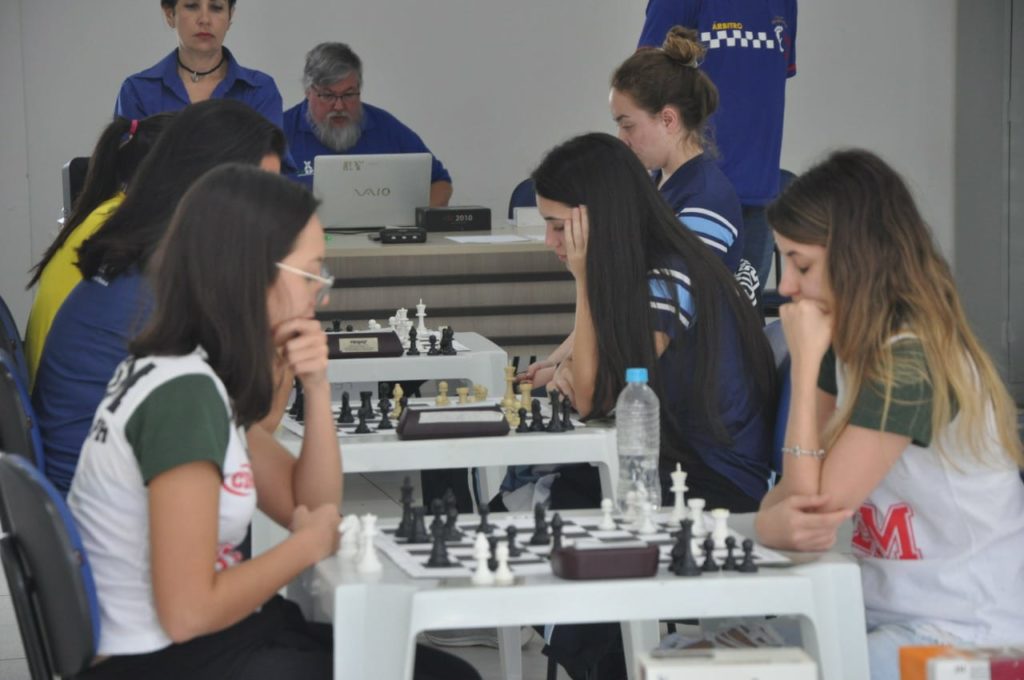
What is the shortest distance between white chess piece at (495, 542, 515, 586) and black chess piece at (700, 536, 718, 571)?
0.23m

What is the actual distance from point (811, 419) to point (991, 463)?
0.80 feet

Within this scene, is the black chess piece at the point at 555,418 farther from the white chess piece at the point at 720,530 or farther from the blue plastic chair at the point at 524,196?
the blue plastic chair at the point at 524,196

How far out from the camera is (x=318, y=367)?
1946 millimetres

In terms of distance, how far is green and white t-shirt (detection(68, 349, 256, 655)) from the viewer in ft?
5.37

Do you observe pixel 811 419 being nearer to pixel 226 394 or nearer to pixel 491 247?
pixel 226 394

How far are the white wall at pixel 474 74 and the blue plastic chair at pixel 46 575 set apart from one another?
5.59 metres

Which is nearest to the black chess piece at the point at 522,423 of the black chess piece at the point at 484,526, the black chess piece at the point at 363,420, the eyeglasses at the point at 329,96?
the black chess piece at the point at 363,420

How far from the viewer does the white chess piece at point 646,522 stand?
196 cm

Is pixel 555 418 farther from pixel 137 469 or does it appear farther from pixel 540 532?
pixel 137 469

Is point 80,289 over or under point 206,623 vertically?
over

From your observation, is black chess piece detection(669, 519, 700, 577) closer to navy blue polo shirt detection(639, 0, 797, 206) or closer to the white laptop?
navy blue polo shirt detection(639, 0, 797, 206)

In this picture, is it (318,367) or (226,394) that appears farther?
(318,367)

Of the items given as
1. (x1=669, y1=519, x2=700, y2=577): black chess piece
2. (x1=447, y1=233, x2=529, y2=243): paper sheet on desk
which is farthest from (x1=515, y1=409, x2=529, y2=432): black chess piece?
(x1=447, y1=233, x2=529, y2=243): paper sheet on desk

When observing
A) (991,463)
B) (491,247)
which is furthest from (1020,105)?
(991,463)
